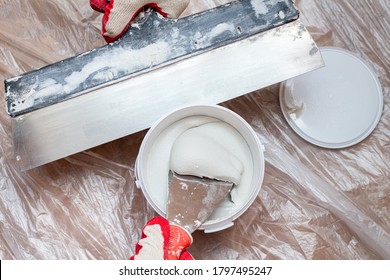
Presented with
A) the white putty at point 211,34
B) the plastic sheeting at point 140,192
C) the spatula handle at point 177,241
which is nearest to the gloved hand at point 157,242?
the spatula handle at point 177,241

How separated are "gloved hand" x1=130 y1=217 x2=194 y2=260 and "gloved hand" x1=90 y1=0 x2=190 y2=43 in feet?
1.10

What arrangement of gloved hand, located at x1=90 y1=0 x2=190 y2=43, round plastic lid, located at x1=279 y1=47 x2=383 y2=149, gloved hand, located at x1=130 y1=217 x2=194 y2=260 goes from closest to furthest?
gloved hand, located at x1=130 y1=217 x2=194 y2=260
gloved hand, located at x1=90 y1=0 x2=190 y2=43
round plastic lid, located at x1=279 y1=47 x2=383 y2=149

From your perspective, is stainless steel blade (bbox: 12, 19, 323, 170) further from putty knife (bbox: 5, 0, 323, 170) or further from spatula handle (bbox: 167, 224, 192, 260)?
spatula handle (bbox: 167, 224, 192, 260)

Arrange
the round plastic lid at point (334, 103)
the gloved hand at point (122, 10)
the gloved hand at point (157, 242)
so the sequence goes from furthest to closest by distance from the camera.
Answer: the round plastic lid at point (334, 103)
the gloved hand at point (122, 10)
the gloved hand at point (157, 242)

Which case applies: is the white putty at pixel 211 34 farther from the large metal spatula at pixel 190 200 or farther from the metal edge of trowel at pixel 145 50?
the large metal spatula at pixel 190 200

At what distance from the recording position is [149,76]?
0.85m

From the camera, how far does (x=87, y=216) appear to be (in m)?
0.93

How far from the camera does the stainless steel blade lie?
0.85m

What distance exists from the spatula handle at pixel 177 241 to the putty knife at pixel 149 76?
192 mm

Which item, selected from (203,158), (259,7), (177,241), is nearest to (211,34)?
(259,7)

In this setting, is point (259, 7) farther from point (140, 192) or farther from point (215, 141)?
point (140, 192)

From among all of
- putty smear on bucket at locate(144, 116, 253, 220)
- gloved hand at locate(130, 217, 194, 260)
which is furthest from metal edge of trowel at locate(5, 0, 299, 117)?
gloved hand at locate(130, 217, 194, 260)

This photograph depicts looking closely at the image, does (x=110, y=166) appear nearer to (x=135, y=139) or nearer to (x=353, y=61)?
(x=135, y=139)

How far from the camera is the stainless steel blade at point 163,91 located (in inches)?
33.4
